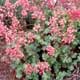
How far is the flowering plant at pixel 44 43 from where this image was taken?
406 centimetres

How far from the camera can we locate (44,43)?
4160 millimetres

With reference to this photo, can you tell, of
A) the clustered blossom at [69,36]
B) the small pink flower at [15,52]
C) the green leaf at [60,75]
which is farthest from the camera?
the green leaf at [60,75]

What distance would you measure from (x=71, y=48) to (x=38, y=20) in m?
0.57

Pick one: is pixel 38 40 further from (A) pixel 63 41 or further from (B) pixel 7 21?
(B) pixel 7 21

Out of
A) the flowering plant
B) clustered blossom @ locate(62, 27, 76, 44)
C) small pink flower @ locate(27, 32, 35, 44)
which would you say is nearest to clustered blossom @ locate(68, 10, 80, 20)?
the flowering plant

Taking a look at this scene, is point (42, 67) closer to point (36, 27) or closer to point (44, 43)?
point (44, 43)

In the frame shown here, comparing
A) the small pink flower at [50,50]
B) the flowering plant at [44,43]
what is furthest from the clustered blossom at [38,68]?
the small pink flower at [50,50]

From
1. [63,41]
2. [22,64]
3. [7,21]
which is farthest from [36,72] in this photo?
[7,21]

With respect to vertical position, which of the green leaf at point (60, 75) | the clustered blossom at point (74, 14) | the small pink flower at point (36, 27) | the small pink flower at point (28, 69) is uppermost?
the clustered blossom at point (74, 14)

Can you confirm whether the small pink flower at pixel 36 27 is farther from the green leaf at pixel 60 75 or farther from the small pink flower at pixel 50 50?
the green leaf at pixel 60 75

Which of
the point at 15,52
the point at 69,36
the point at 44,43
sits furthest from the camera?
the point at 44,43

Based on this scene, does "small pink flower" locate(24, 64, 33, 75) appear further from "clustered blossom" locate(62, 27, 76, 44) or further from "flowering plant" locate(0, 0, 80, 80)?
"clustered blossom" locate(62, 27, 76, 44)

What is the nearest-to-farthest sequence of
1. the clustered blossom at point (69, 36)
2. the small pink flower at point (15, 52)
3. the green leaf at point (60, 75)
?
the small pink flower at point (15, 52) → the clustered blossom at point (69, 36) → the green leaf at point (60, 75)

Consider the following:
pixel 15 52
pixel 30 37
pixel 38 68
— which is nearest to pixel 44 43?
pixel 30 37
